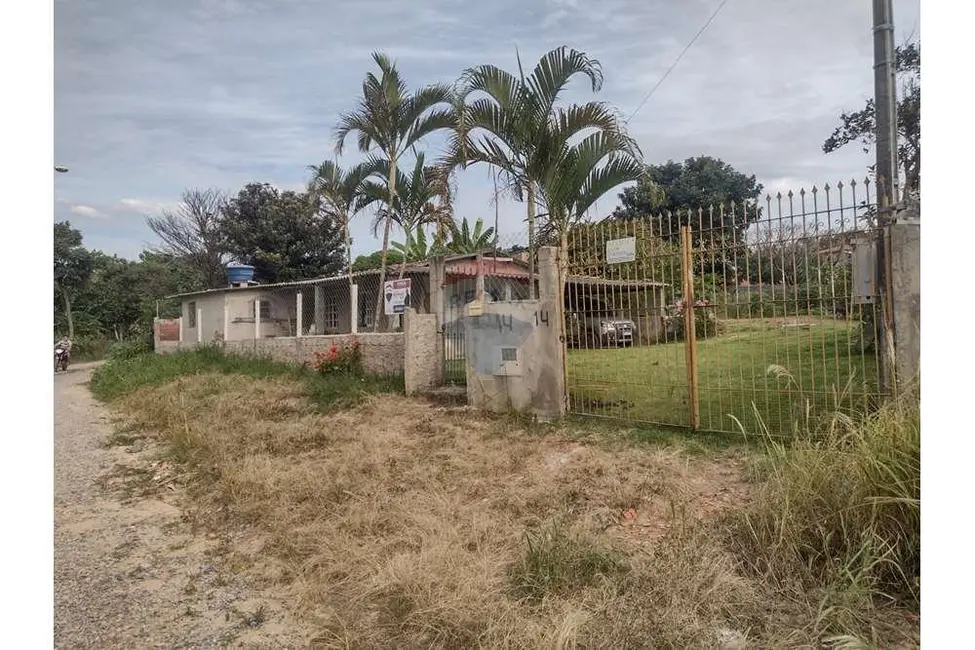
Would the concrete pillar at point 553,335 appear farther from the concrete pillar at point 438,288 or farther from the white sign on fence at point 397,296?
the white sign on fence at point 397,296

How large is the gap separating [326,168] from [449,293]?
4208 millimetres

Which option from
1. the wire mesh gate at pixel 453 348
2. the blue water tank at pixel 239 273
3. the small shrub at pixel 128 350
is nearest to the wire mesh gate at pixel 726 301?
the wire mesh gate at pixel 453 348

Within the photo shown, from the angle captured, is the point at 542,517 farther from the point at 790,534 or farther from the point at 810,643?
the point at 810,643

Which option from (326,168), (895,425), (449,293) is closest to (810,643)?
(895,425)

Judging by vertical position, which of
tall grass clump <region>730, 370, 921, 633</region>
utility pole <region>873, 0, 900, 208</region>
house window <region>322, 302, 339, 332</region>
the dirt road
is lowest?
the dirt road

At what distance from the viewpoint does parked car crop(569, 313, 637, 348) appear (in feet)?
18.4

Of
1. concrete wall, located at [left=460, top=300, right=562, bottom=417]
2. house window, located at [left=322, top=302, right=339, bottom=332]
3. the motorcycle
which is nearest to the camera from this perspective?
concrete wall, located at [left=460, top=300, right=562, bottom=417]

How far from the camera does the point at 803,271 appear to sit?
4422 millimetres

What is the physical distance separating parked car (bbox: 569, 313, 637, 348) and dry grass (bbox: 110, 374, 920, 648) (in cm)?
110

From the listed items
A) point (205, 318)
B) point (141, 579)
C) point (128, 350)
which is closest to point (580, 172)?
point (141, 579)

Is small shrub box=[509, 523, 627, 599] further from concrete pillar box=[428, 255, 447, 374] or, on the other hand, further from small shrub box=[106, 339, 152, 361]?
small shrub box=[106, 339, 152, 361]

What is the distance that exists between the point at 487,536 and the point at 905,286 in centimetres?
322

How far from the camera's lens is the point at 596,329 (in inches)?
223

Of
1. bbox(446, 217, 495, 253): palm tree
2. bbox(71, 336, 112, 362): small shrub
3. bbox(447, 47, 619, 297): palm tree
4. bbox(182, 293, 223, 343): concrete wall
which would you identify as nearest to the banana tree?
Result: bbox(446, 217, 495, 253): palm tree
